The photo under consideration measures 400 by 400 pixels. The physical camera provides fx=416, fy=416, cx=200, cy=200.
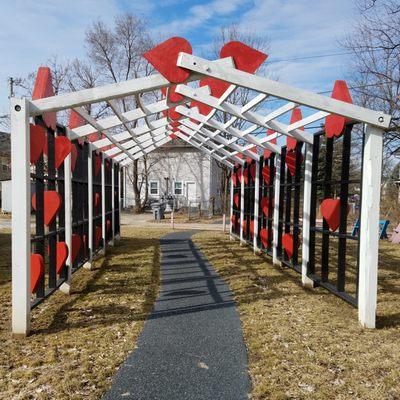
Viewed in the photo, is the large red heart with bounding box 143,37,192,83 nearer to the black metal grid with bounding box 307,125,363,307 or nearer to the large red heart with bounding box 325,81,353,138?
the large red heart with bounding box 325,81,353,138

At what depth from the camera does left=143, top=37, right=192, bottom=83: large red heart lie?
4354 mm

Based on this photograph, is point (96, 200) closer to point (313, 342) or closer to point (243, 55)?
point (243, 55)

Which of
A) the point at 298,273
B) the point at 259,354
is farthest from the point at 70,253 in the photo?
the point at 298,273

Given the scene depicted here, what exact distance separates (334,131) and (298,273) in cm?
321

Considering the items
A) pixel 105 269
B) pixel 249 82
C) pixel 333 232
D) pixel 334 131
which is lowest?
pixel 105 269

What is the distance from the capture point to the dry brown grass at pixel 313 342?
125 inches

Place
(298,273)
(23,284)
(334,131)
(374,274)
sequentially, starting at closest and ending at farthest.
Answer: (23,284) → (374,274) → (334,131) → (298,273)

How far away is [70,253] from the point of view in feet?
20.4

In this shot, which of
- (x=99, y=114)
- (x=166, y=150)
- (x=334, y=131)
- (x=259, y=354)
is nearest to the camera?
(x=259, y=354)

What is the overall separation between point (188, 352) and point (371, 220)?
→ 2445mm

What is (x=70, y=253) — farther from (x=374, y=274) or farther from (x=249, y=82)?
(x=374, y=274)

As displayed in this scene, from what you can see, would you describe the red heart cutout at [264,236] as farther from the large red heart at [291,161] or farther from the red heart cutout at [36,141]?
the red heart cutout at [36,141]

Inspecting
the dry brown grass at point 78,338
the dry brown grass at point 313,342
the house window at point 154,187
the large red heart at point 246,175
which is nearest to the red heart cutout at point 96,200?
the dry brown grass at point 78,338

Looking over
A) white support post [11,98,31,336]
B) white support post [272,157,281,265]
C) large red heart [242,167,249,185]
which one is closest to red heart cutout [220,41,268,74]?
white support post [11,98,31,336]
